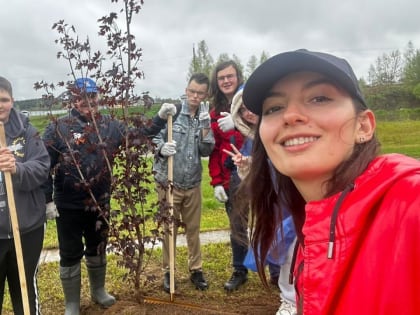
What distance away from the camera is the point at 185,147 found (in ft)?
13.7

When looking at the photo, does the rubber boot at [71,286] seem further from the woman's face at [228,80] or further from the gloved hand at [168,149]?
the woman's face at [228,80]

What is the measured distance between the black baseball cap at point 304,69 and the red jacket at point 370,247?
254 mm

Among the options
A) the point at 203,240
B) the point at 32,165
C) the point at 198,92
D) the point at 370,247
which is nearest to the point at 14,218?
the point at 32,165

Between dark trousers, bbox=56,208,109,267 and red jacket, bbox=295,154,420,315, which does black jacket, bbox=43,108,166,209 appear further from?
red jacket, bbox=295,154,420,315

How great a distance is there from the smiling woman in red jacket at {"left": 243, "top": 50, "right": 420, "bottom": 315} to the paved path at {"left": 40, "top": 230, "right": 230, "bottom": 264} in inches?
184

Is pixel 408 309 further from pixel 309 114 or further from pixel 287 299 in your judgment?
pixel 287 299

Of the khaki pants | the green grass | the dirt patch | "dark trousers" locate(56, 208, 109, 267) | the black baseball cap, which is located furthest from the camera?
the green grass

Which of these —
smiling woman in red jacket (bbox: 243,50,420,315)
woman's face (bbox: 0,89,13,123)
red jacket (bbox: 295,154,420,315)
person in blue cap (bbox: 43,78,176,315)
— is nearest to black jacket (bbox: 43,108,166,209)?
A: person in blue cap (bbox: 43,78,176,315)

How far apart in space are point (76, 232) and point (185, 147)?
1.34 metres

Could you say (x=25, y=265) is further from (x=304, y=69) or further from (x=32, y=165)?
(x=304, y=69)

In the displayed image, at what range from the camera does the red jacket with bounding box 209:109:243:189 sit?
413cm

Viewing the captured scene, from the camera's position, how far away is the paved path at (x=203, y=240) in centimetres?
562

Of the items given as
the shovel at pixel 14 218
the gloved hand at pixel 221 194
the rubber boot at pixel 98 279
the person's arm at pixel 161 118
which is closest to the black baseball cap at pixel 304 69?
the shovel at pixel 14 218

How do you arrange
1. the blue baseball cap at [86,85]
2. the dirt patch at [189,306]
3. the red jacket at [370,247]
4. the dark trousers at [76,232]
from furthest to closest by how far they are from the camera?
the dirt patch at [189,306] → the dark trousers at [76,232] → the blue baseball cap at [86,85] → the red jacket at [370,247]
